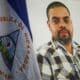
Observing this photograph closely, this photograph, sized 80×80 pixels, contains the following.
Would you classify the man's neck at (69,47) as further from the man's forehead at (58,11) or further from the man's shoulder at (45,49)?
the man's forehead at (58,11)

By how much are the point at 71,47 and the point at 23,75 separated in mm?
604

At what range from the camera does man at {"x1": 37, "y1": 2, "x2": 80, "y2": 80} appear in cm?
205

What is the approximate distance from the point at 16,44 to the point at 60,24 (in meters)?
0.53

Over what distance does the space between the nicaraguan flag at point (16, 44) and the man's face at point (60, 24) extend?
1.08ft

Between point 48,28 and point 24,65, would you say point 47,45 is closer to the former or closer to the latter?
point 48,28

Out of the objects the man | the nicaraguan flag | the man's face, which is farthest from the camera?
the man's face

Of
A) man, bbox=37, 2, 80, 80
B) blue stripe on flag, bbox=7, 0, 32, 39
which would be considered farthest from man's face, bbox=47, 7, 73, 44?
blue stripe on flag, bbox=7, 0, 32, 39

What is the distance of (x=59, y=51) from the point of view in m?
2.15

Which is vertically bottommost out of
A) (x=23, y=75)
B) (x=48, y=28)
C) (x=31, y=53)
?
(x=23, y=75)

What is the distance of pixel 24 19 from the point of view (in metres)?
1.90

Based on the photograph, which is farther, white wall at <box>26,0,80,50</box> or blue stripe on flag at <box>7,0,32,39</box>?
white wall at <box>26,0,80,50</box>

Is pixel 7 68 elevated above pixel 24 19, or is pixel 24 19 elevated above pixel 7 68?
pixel 24 19

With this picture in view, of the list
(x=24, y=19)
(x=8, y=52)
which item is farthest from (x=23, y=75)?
(x=24, y=19)

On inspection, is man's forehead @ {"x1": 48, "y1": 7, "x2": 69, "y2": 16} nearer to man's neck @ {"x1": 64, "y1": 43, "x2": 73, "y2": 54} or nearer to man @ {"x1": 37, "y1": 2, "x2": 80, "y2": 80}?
man @ {"x1": 37, "y1": 2, "x2": 80, "y2": 80}
